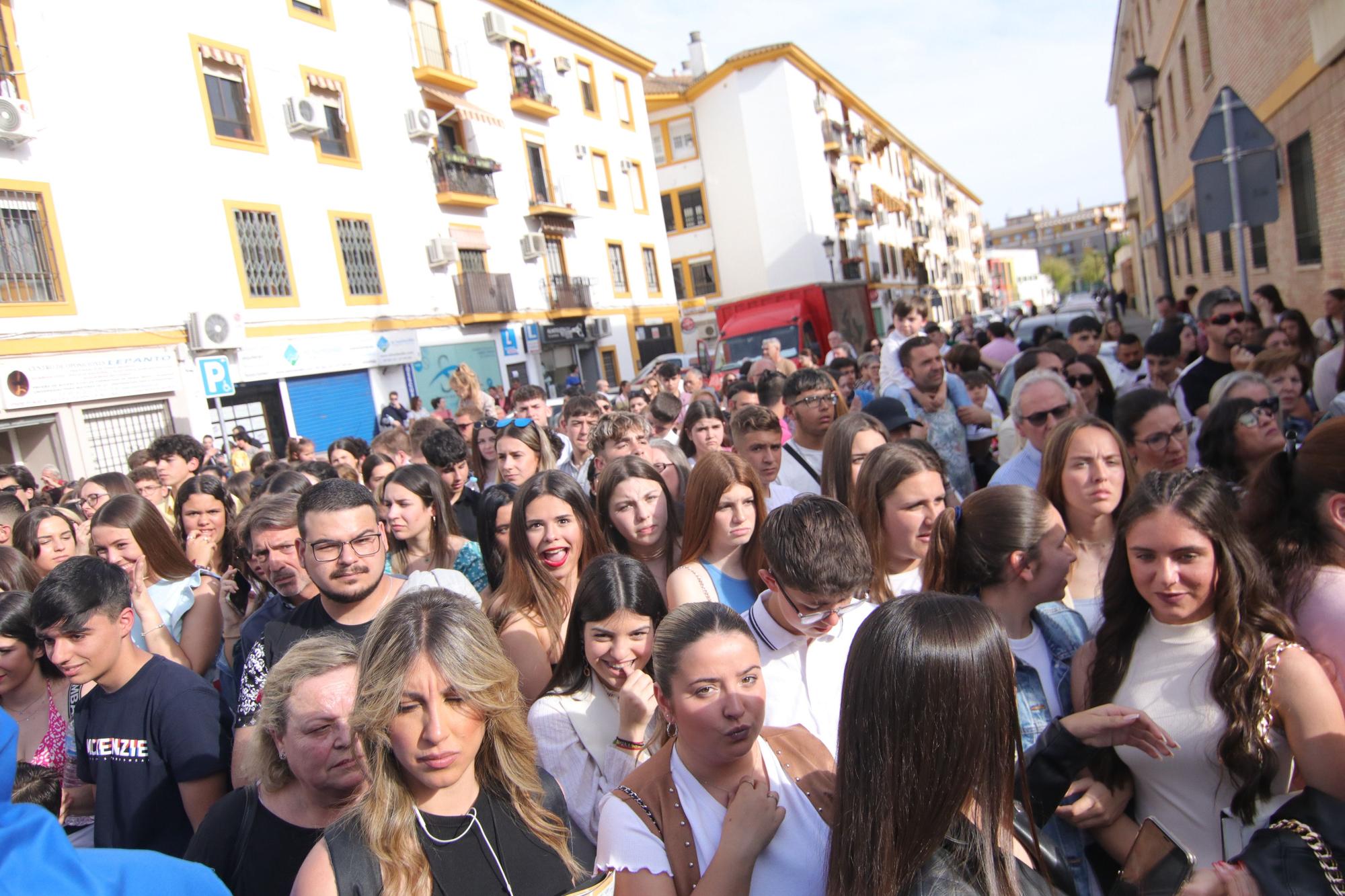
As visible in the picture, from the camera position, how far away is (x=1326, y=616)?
2451 millimetres

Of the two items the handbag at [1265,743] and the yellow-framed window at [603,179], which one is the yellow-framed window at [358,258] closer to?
the yellow-framed window at [603,179]

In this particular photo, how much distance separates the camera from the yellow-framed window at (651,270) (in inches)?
1326

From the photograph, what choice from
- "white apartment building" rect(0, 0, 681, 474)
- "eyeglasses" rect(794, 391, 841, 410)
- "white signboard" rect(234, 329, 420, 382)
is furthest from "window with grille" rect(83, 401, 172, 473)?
"eyeglasses" rect(794, 391, 841, 410)

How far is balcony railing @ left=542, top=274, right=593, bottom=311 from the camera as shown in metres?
28.2

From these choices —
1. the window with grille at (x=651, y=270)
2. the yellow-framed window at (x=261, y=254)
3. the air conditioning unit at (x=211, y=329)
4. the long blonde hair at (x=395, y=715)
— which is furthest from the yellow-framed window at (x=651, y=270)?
the long blonde hair at (x=395, y=715)

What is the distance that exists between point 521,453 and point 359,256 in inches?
692

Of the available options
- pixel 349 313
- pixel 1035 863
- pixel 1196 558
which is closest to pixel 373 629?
pixel 1035 863

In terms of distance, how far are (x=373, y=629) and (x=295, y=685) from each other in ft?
1.24

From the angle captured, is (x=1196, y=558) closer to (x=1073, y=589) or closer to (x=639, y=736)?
(x=1073, y=589)

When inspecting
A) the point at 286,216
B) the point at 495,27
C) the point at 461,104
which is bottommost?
the point at 286,216

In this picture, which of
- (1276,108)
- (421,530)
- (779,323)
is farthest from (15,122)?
(1276,108)

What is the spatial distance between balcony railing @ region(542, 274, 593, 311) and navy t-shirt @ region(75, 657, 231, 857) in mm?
25614

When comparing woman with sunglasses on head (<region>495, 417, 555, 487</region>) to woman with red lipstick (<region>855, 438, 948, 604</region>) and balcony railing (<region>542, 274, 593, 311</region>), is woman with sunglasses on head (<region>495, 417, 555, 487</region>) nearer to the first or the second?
woman with red lipstick (<region>855, 438, 948, 604</region>)

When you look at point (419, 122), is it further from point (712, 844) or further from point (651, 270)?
point (712, 844)
